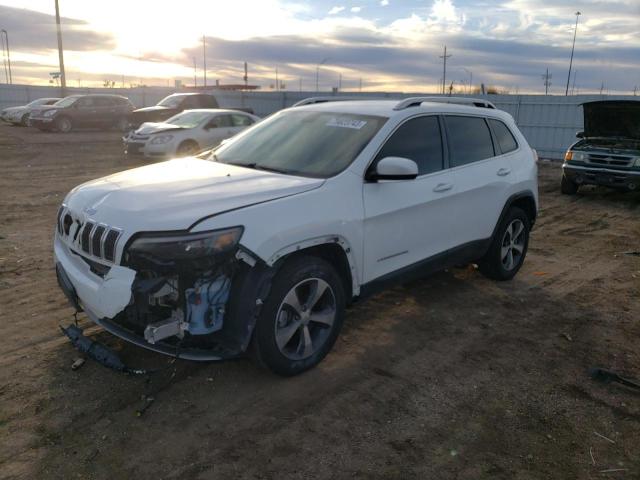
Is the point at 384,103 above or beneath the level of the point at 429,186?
above

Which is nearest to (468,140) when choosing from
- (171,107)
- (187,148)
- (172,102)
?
(187,148)

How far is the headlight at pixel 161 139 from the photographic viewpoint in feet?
46.1

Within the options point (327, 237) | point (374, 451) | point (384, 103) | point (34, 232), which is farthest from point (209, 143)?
point (374, 451)

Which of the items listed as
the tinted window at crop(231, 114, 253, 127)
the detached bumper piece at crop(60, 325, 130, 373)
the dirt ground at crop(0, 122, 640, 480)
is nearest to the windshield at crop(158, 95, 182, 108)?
the tinted window at crop(231, 114, 253, 127)

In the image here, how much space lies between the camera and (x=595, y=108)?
11.2 m

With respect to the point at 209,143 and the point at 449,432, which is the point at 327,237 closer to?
the point at 449,432

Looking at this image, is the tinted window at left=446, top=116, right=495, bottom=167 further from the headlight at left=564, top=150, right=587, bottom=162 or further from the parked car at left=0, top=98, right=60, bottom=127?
the parked car at left=0, top=98, right=60, bottom=127

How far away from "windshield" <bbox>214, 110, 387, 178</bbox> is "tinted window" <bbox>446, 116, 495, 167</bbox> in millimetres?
933

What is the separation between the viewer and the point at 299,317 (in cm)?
359

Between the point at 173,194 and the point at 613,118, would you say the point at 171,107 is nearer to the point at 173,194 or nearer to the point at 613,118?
the point at 613,118

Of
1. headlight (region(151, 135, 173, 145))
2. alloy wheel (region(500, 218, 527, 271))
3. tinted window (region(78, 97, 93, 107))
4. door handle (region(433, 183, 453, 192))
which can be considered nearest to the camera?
door handle (region(433, 183, 453, 192))

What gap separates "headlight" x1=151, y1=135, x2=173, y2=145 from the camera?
46.1ft

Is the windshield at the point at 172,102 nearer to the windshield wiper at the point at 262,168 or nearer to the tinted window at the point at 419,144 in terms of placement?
the windshield wiper at the point at 262,168

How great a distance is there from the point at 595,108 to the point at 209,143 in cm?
937
